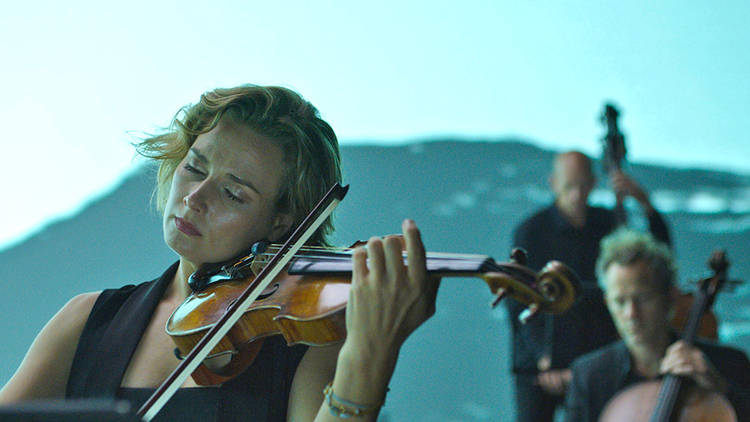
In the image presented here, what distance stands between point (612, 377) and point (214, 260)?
3.34ft

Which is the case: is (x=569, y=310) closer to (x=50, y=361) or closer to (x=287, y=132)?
(x=287, y=132)

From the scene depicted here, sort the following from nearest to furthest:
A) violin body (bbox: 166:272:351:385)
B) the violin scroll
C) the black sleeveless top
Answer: the violin scroll → violin body (bbox: 166:272:351:385) → the black sleeveless top

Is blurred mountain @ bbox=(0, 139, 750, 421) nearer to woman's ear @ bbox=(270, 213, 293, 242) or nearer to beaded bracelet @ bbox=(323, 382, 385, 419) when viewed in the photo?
woman's ear @ bbox=(270, 213, 293, 242)

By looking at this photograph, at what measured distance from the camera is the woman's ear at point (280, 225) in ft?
2.95

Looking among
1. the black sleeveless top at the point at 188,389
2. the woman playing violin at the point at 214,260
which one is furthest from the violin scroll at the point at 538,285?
the black sleeveless top at the point at 188,389

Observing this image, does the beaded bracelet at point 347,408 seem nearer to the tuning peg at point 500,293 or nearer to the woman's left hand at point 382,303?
the woman's left hand at point 382,303

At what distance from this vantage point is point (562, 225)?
176 cm

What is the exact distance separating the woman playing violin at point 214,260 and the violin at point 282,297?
30 mm

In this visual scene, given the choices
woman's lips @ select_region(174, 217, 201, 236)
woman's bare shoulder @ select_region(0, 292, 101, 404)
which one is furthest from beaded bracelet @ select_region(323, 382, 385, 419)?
woman's bare shoulder @ select_region(0, 292, 101, 404)

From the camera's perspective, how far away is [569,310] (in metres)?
1.69

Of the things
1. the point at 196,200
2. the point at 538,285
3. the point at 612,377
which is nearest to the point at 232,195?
the point at 196,200

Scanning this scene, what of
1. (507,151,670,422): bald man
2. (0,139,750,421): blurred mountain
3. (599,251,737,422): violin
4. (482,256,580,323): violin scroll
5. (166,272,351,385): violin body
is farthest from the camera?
(0,139,750,421): blurred mountain

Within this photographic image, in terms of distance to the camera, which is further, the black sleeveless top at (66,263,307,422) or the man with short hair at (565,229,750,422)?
the man with short hair at (565,229,750,422)

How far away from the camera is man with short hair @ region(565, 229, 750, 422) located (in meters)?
1.54
